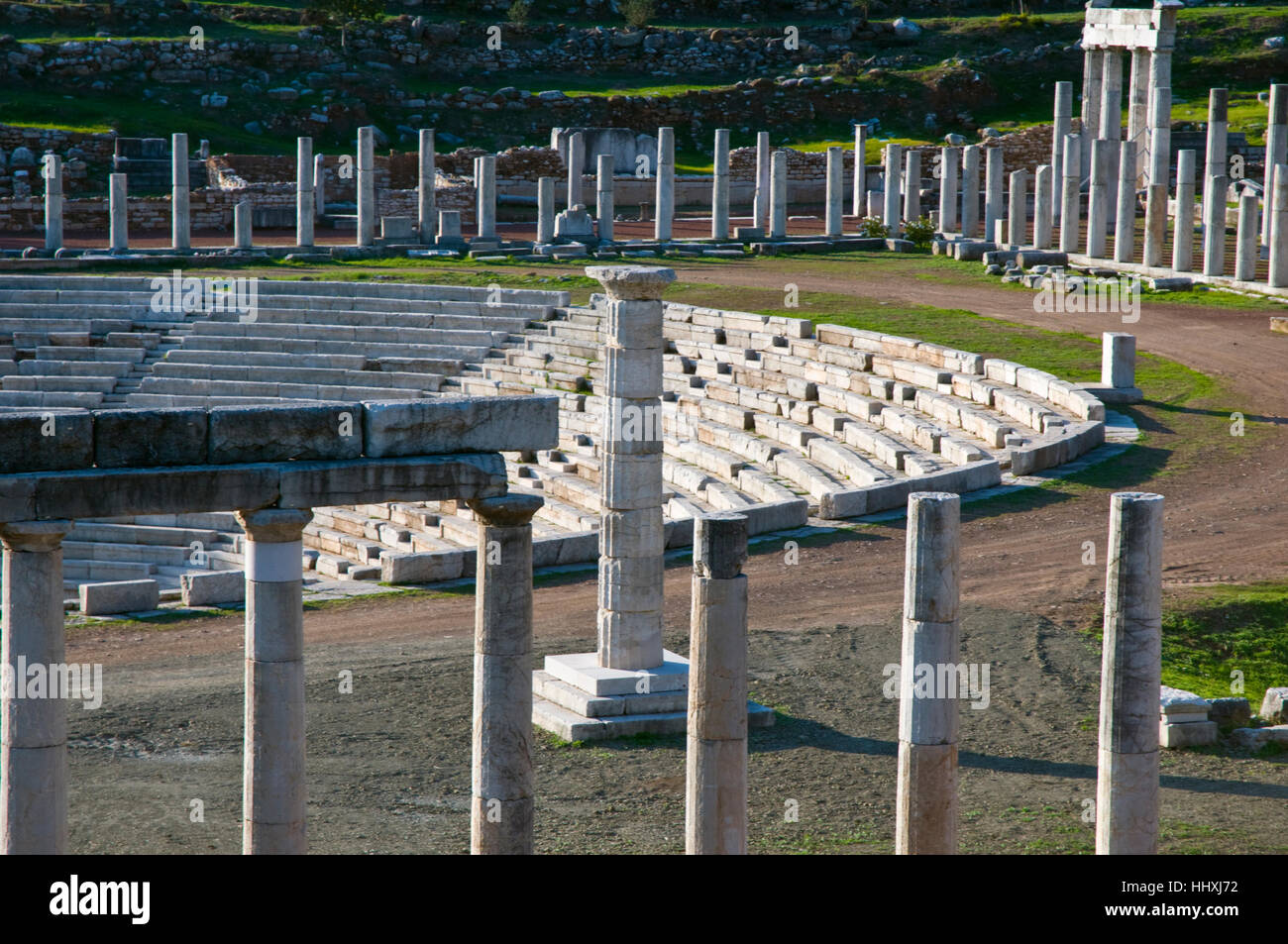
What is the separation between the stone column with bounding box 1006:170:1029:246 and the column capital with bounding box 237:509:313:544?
31.0 meters

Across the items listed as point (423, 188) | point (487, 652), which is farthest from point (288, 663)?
point (423, 188)

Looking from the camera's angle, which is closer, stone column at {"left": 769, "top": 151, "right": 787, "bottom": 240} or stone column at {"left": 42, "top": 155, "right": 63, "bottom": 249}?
Answer: stone column at {"left": 42, "top": 155, "right": 63, "bottom": 249}

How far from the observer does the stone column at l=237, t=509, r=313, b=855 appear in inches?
433

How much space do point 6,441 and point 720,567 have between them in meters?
4.66

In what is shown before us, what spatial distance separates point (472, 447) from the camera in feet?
37.7

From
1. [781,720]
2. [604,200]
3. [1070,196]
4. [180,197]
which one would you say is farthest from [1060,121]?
[781,720]

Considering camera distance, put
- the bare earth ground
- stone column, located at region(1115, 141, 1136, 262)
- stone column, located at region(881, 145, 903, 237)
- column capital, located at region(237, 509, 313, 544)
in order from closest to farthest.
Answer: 1. column capital, located at region(237, 509, 313, 544)
2. the bare earth ground
3. stone column, located at region(1115, 141, 1136, 262)
4. stone column, located at region(881, 145, 903, 237)

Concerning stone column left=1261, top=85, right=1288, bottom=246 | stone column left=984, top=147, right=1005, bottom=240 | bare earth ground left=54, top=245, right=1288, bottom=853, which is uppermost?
stone column left=1261, top=85, right=1288, bottom=246

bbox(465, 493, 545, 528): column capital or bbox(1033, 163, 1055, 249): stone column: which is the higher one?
bbox(1033, 163, 1055, 249): stone column

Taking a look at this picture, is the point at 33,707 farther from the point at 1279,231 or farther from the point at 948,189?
the point at 948,189

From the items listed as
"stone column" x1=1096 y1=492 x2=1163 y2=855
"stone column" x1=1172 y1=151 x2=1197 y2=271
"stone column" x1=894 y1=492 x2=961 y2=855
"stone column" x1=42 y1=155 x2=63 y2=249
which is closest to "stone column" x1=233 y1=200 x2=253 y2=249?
"stone column" x1=42 y1=155 x2=63 y2=249

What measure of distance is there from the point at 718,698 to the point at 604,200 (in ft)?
98.6

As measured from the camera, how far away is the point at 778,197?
41.1 metres

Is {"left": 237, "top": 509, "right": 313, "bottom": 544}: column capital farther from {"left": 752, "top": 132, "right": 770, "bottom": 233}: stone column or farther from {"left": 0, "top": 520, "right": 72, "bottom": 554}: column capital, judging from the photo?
{"left": 752, "top": 132, "right": 770, "bottom": 233}: stone column
